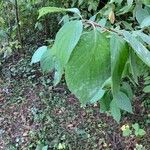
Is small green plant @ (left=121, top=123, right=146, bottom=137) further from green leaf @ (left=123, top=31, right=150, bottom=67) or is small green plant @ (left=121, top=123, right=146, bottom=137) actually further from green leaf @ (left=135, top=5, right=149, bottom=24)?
green leaf @ (left=123, top=31, right=150, bottom=67)

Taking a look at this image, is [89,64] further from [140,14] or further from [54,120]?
[54,120]

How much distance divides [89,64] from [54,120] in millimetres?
3043

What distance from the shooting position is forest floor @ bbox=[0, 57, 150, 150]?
127 inches

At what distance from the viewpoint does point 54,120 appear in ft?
11.7

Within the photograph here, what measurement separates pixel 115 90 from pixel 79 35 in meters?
0.10

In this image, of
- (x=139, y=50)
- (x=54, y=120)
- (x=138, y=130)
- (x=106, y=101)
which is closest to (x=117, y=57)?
(x=139, y=50)

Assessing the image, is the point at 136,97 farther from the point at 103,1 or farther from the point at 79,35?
the point at 79,35

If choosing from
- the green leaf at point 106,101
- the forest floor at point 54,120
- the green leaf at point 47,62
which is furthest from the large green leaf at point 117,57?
the forest floor at point 54,120

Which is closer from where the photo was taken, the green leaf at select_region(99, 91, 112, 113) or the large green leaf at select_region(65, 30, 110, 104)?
the large green leaf at select_region(65, 30, 110, 104)

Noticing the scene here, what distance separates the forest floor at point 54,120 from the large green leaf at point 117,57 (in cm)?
259

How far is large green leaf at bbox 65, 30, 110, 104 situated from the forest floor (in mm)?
2593

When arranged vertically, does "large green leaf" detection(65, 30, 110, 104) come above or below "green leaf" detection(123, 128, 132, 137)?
above

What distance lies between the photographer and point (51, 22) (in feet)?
14.6

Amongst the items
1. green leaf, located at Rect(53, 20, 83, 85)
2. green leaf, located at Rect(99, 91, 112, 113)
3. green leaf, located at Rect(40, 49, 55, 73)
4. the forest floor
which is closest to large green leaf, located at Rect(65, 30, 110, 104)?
green leaf, located at Rect(53, 20, 83, 85)
